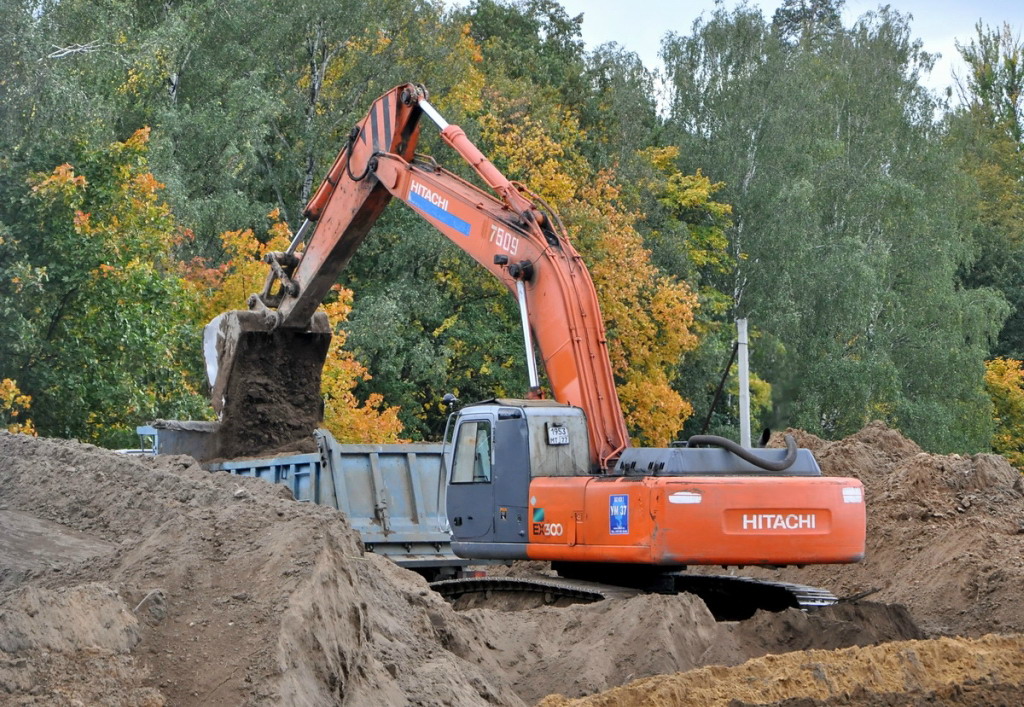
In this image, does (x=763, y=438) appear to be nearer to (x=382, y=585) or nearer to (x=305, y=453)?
(x=382, y=585)

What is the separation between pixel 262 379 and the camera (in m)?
13.4

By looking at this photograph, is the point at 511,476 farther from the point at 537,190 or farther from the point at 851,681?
the point at 537,190

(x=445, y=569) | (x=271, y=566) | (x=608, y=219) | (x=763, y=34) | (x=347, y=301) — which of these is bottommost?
(x=445, y=569)

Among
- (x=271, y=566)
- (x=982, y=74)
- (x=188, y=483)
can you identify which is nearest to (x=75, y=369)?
(x=188, y=483)

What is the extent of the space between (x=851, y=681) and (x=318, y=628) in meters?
3.68

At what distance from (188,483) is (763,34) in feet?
112

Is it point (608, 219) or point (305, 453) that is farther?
point (608, 219)

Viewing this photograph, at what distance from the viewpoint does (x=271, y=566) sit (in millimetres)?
6410

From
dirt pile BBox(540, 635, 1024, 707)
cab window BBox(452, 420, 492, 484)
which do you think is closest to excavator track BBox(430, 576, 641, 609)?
cab window BBox(452, 420, 492, 484)

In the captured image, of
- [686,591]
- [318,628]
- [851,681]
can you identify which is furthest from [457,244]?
[318,628]

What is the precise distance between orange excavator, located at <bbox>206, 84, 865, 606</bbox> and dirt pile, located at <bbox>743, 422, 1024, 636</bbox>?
206 centimetres

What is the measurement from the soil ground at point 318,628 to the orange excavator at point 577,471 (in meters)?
0.52

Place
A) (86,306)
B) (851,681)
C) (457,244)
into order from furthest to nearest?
(86,306)
(457,244)
(851,681)

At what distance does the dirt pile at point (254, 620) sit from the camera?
18.4ft
